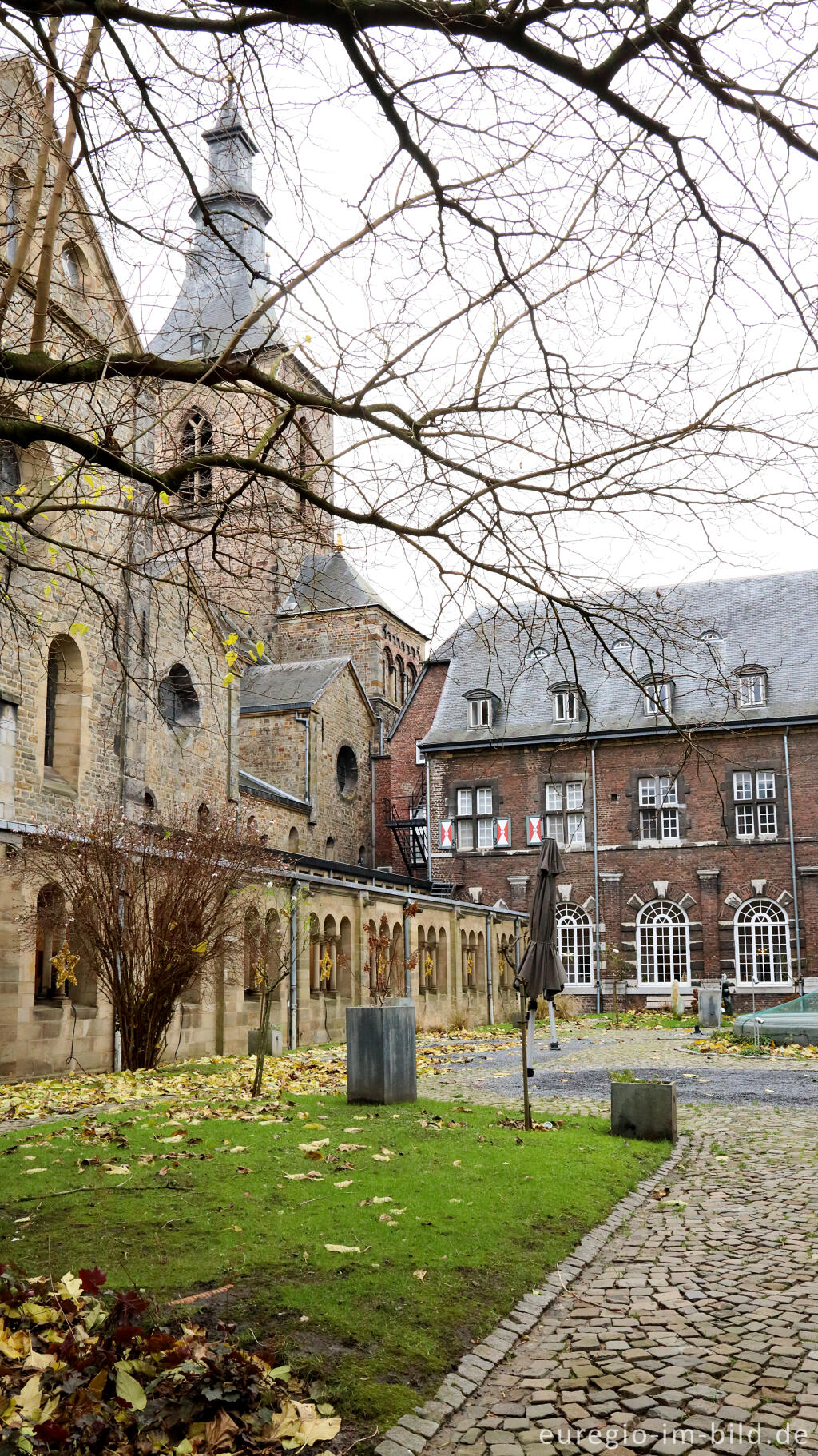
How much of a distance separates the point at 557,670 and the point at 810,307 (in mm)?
36790

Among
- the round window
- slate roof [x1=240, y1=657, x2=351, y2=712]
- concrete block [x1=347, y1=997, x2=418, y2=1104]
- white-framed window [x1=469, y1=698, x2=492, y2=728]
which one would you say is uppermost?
slate roof [x1=240, y1=657, x2=351, y2=712]

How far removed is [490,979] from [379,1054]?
769 inches

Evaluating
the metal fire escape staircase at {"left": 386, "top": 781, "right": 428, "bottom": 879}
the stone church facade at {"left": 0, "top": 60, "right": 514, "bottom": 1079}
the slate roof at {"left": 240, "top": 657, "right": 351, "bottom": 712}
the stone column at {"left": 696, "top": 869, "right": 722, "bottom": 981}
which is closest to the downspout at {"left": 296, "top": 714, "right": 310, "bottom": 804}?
the stone church facade at {"left": 0, "top": 60, "right": 514, "bottom": 1079}

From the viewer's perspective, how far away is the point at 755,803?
36.8 m

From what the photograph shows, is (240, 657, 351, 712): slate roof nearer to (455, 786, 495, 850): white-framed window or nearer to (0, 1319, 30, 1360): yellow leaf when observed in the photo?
(455, 786, 495, 850): white-framed window

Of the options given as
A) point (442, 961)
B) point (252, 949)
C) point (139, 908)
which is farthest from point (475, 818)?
point (139, 908)

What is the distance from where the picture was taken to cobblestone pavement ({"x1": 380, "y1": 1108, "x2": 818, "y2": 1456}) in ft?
12.2

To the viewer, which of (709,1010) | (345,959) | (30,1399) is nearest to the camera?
(30,1399)

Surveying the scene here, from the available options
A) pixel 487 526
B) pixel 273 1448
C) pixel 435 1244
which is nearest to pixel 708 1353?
pixel 435 1244

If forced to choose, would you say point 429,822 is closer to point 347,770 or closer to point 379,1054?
point 347,770

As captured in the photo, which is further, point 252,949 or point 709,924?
point 709,924

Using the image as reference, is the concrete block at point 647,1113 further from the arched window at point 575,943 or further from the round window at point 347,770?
the round window at point 347,770

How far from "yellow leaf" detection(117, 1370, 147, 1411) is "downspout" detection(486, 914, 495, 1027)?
25.8 meters

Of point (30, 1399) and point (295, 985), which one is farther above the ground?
point (295, 985)
